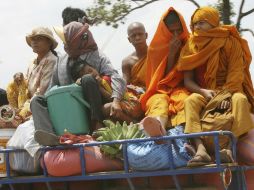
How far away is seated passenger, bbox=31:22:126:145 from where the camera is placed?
5.05 m

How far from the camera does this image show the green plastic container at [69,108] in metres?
5.04

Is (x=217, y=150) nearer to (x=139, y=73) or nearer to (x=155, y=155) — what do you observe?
(x=155, y=155)

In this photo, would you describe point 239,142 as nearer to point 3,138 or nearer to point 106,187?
point 106,187

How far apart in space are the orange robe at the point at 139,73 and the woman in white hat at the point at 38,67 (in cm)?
72

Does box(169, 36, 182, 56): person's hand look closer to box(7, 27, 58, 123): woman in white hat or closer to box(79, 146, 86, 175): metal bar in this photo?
box(79, 146, 86, 175): metal bar

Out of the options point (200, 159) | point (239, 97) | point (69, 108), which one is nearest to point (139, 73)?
point (69, 108)

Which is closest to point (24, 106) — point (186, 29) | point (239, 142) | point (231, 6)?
point (186, 29)

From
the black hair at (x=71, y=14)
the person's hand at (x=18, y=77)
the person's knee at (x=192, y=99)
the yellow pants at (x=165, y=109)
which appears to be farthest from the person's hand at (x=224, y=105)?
the black hair at (x=71, y=14)

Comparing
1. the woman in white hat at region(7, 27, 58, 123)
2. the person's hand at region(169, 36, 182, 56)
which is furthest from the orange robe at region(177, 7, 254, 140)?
the woman in white hat at region(7, 27, 58, 123)

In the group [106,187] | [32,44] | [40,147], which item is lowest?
[106,187]

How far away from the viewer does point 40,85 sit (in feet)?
18.9

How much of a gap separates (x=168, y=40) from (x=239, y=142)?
1.07m

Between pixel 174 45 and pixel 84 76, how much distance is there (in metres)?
0.74

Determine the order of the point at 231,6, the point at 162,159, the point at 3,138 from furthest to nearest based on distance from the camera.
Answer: the point at 231,6, the point at 3,138, the point at 162,159
